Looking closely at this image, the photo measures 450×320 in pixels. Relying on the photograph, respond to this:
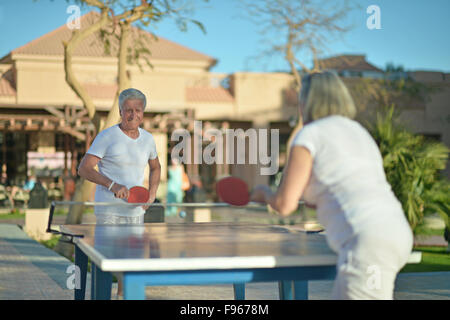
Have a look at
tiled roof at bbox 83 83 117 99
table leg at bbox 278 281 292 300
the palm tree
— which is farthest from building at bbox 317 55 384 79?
table leg at bbox 278 281 292 300

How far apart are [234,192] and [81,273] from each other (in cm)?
165

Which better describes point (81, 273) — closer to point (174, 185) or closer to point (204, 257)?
point (204, 257)

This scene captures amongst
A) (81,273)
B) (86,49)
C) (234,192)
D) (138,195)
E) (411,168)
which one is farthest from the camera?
(86,49)

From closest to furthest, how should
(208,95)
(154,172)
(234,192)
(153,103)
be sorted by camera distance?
(234,192) < (154,172) < (153,103) < (208,95)

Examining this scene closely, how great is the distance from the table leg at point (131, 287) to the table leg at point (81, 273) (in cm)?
169

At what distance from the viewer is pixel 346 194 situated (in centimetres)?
275

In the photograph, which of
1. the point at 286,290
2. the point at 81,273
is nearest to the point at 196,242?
the point at 81,273

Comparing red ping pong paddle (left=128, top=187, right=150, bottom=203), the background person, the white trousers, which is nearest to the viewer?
the white trousers

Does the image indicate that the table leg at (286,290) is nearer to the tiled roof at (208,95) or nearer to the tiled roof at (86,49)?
the tiled roof at (86,49)

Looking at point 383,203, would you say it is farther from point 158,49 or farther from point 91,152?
point 158,49

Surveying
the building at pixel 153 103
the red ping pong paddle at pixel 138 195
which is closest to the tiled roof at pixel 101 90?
the building at pixel 153 103

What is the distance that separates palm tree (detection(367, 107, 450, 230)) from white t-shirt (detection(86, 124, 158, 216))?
20.0 feet

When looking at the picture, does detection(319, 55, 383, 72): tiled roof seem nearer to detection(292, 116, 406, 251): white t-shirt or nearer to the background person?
the background person

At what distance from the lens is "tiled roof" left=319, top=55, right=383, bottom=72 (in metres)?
30.1
